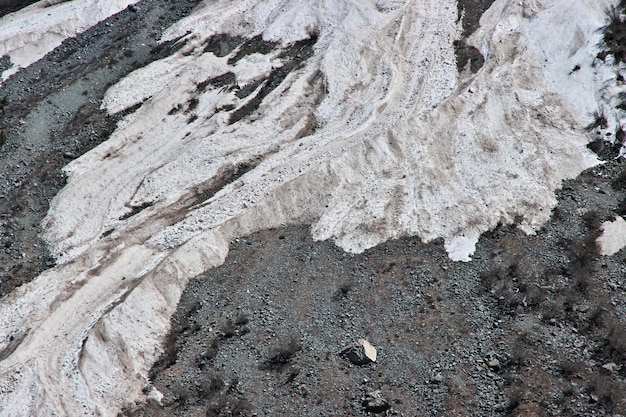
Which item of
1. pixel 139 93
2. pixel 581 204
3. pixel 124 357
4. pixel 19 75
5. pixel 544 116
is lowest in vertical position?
pixel 581 204

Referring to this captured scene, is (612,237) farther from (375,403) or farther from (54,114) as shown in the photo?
(54,114)

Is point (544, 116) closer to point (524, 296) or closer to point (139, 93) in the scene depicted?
point (524, 296)

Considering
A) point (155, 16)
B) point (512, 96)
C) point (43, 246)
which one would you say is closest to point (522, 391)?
point (512, 96)

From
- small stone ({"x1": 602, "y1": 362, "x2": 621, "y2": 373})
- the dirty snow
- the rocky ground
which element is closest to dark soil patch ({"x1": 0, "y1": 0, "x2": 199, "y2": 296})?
the rocky ground

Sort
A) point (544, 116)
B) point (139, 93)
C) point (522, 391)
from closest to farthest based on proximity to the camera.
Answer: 1. point (522, 391)
2. point (544, 116)
3. point (139, 93)

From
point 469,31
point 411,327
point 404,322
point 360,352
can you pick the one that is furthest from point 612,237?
point 469,31

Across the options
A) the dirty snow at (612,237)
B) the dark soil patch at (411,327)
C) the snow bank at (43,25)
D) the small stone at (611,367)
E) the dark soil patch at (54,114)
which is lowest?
the small stone at (611,367)

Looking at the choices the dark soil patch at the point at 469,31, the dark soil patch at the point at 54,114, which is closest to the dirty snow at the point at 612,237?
the dark soil patch at the point at 469,31

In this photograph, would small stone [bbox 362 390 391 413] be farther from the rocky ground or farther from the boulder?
the boulder

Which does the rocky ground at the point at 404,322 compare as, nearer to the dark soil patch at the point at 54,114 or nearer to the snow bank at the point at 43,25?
the dark soil patch at the point at 54,114
